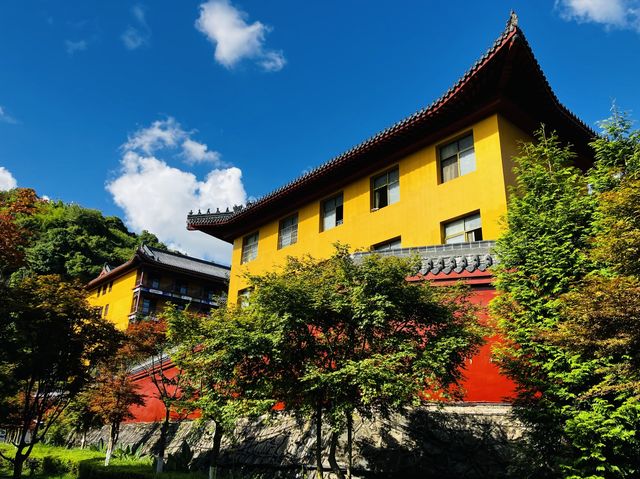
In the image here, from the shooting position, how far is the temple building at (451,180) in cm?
1065

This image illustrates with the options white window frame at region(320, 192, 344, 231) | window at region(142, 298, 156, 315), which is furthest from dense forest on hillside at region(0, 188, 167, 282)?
white window frame at region(320, 192, 344, 231)

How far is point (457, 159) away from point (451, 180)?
2.26 ft

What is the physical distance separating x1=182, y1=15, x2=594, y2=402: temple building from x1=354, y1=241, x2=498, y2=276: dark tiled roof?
2 cm

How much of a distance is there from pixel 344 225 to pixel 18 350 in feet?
32.9

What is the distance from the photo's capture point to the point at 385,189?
1581cm

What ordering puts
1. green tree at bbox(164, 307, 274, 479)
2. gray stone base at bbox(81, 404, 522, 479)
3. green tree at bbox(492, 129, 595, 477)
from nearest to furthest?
green tree at bbox(492, 129, 595, 477), green tree at bbox(164, 307, 274, 479), gray stone base at bbox(81, 404, 522, 479)

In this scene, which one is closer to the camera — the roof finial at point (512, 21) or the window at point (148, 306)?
the roof finial at point (512, 21)

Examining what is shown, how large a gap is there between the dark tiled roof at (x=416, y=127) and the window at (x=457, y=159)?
892 millimetres

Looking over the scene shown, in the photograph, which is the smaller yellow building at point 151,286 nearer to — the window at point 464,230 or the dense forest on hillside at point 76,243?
the dense forest on hillside at point 76,243

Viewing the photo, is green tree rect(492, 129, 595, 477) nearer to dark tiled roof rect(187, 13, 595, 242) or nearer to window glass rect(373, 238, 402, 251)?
dark tiled roof rect(187, 13, 595, 242)

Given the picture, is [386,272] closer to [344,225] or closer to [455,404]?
[455,404]

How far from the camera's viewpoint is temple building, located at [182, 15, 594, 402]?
34.9 feet

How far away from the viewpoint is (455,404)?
919 centimetres

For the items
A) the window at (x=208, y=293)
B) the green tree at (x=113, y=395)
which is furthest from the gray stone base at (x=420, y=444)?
the window at (x=208, y=293)
